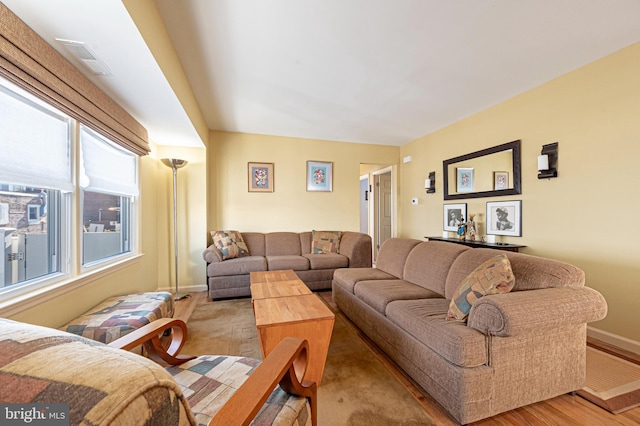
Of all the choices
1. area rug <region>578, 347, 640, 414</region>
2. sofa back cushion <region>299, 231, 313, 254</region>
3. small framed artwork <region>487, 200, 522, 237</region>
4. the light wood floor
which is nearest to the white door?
sofa back cushion <region>299, 231, 313, 254</region>

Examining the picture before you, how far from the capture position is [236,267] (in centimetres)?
342

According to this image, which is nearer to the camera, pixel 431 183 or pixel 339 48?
pixel 339 48

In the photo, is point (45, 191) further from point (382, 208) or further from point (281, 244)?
point (382, 208)

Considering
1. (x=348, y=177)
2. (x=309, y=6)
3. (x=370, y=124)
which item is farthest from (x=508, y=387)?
(x=348, y=177)

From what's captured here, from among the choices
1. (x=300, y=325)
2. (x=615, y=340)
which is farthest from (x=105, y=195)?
(x=615, y=340)

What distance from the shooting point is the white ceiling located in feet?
5.47

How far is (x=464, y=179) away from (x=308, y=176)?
2.52 meters

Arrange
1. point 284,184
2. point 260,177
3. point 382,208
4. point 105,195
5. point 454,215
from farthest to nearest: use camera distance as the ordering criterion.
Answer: point 382,208, point 284,184, point 260,177, point 454,215, point 105,195

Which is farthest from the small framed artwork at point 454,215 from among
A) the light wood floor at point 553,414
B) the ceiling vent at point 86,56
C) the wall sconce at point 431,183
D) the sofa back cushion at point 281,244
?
the ceiling vent at point 86,56

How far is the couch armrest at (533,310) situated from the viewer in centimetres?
127

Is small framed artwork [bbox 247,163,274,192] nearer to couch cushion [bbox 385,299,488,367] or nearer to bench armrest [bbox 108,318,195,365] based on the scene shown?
couch cushion [bbox 385,299,488,367]

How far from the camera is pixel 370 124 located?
3.96m

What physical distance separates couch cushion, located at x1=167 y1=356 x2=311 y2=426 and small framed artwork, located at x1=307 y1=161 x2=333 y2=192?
12.2 ft

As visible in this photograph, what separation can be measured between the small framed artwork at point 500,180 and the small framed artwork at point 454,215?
0.52 m
